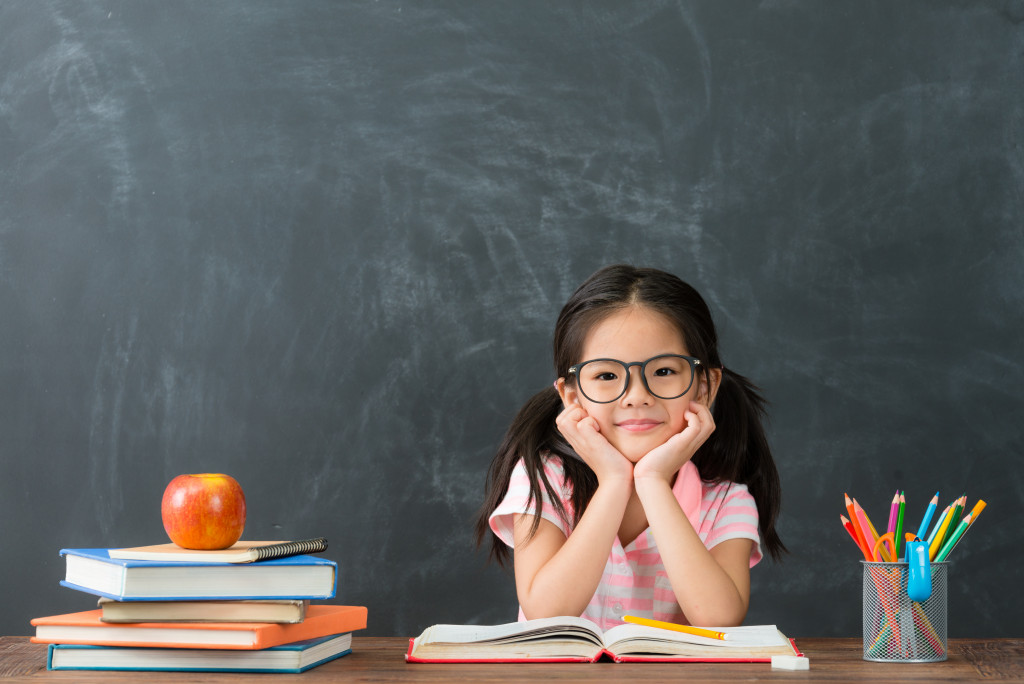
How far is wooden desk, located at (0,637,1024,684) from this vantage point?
84 centimetres

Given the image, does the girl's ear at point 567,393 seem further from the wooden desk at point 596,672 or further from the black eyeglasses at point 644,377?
the wooden desk at point 596,672

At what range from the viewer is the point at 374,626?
2.02 metres

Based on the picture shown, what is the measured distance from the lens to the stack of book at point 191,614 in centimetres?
88

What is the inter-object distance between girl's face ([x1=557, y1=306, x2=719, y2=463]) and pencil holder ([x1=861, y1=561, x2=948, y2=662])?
1.32ft

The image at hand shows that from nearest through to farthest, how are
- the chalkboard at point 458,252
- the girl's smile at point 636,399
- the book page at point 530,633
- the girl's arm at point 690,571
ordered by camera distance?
the book page at point 530,633, the girl's arm at point 690,571, the girl's smile at point 636,399, the chalkboard at point 458,252

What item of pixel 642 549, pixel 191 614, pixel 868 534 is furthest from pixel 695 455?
pixel 191 614

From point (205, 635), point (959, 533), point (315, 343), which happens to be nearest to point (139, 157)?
point (315, 343)

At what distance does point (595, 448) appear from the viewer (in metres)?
1.29

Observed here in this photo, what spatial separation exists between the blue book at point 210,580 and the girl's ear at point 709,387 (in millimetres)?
680

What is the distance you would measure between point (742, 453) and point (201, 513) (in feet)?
2.83

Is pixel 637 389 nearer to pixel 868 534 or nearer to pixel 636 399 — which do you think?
pixel 636 399

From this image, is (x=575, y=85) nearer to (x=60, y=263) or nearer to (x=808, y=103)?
(x=808, y=103)

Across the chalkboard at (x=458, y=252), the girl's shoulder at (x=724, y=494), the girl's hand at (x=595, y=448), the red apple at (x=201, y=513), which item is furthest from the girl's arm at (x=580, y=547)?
the chalkboard at (x=458, y=252)

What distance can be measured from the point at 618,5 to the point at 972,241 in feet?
3.00
